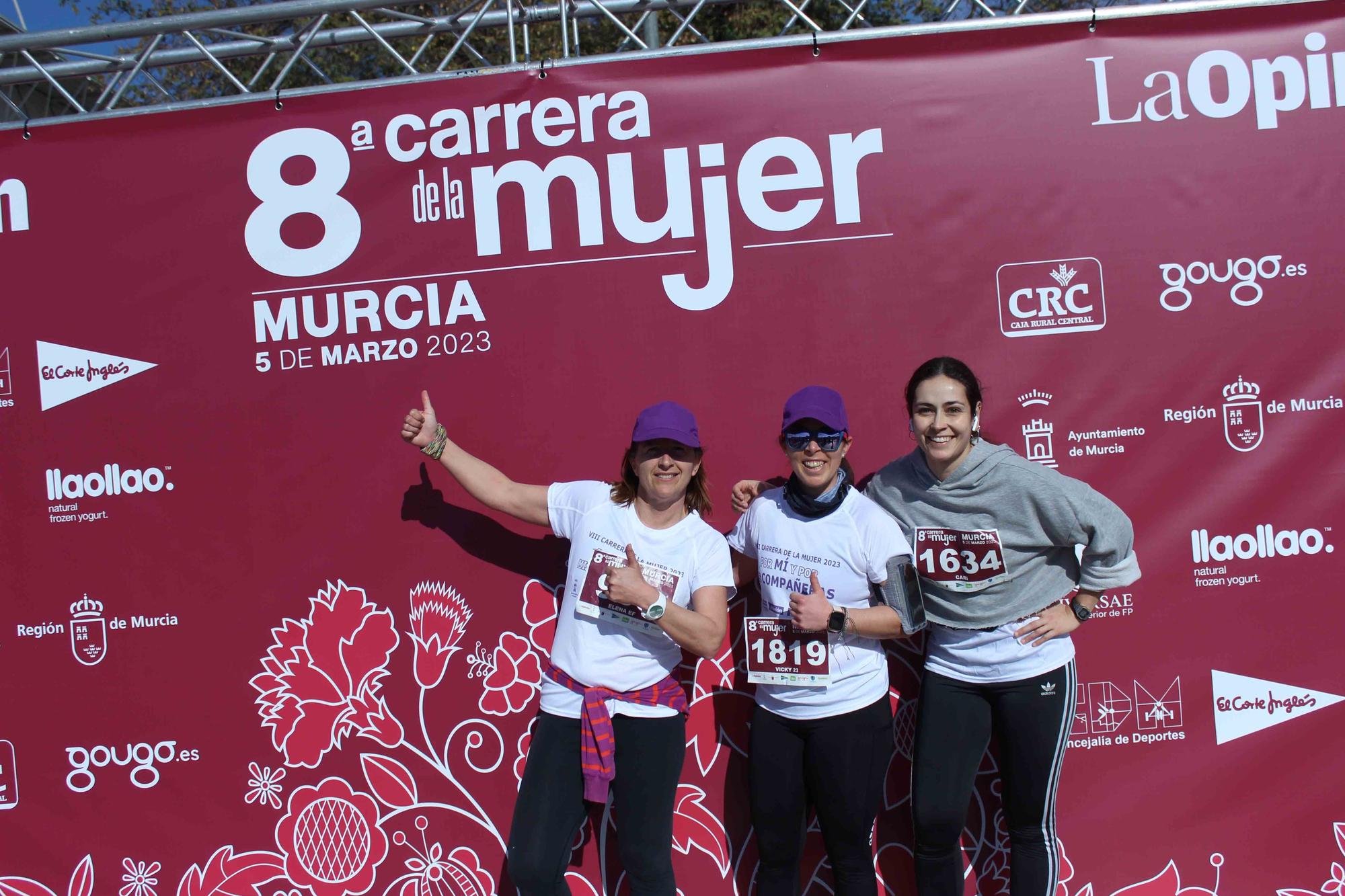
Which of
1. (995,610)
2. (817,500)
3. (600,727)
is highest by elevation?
(817,500)

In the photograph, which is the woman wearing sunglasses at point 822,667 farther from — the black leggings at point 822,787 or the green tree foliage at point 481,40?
the green tree foliage at point 481,40

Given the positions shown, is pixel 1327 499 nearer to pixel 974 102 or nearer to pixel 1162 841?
pixel 1162 841

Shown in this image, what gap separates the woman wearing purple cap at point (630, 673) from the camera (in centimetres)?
250

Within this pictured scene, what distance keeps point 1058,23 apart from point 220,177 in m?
2.80

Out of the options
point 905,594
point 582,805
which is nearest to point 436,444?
point 582,805

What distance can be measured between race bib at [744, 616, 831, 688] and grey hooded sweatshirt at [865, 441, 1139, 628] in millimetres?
347

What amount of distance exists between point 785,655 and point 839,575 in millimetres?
256

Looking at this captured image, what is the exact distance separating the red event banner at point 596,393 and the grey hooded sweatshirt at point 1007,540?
Result: 50 cm

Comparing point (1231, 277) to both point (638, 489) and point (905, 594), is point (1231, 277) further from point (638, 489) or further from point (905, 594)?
point (638, 489)

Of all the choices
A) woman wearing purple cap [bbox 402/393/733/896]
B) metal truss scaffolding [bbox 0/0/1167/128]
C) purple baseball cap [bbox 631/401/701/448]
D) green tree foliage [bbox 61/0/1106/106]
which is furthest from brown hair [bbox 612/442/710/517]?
green tree foliage [bbox 61/0/1106/106]

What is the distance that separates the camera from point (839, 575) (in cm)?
Answer: 251

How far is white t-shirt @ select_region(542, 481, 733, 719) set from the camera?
8.33 feet

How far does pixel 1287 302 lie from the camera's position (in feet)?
9.78

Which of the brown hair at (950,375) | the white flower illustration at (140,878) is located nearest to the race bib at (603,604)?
the brown hair at (950,375)
